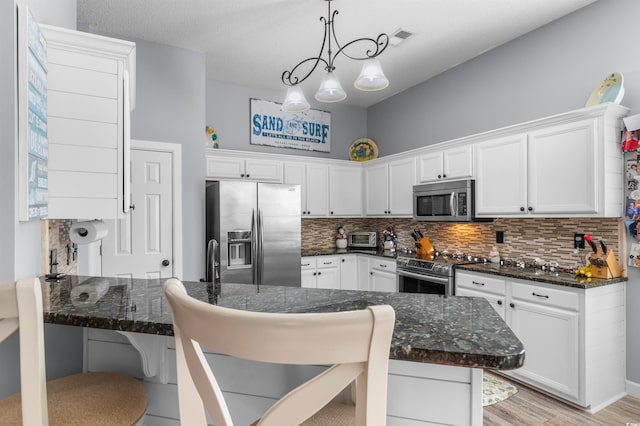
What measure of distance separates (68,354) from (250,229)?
227cm

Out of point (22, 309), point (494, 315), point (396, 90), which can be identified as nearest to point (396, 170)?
point (396, 90)

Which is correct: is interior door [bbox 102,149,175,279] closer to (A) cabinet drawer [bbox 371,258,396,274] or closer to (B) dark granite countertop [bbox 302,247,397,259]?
(B) dark granite countertop [bbox 302,247,397,259]

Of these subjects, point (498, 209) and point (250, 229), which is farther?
point (250, 229)

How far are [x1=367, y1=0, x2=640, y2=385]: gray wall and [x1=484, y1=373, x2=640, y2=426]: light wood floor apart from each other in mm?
305

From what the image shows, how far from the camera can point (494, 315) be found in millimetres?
1073

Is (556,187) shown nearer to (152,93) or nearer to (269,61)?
(269,61)

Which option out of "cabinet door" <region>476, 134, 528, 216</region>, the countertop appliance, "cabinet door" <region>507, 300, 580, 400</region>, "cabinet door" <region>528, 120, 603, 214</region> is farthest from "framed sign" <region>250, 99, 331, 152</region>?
"cabinet door" <region>507, 300, 580, 400</region>

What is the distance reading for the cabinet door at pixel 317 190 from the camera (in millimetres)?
4668

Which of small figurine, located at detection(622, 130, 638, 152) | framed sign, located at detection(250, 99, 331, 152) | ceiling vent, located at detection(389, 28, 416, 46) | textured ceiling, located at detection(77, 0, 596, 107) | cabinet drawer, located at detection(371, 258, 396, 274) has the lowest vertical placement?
cabinet drawer, located at detection(371, 258, 396, 274)

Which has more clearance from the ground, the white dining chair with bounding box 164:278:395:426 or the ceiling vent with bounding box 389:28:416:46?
the ceiling vent with bounding box 389:28:416:46

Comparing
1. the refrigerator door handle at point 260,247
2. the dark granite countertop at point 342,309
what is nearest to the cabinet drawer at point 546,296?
the dark granite countertop at point 342,309

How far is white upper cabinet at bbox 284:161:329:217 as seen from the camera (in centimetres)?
457

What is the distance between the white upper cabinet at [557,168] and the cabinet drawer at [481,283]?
59 cm

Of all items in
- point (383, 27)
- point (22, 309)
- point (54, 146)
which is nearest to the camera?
point (22, 309)
